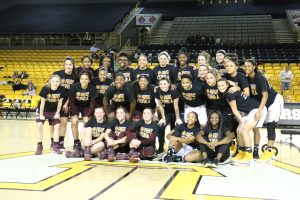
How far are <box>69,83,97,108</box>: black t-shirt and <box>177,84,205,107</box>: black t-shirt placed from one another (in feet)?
4.92

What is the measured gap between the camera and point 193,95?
6.31 meters

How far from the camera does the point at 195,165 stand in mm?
5766

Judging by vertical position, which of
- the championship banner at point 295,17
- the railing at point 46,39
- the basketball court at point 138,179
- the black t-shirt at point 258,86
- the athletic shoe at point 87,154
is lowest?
the basketball court at point 138,179

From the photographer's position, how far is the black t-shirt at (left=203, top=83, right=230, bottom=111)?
6.13 m

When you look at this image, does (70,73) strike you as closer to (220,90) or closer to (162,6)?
(220,90)

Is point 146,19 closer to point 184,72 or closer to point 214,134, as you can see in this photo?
point 184,72

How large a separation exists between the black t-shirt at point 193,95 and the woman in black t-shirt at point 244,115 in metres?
0.41

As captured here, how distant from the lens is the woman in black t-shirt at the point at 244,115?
233 inches

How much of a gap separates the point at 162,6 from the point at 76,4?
18.4ft

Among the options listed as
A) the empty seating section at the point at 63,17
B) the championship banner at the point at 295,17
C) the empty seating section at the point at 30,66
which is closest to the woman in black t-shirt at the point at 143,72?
the empty seating section at the point at 30,66

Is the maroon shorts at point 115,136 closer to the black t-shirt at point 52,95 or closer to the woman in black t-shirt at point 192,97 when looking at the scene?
the woman in black t-shirt at point 192,97

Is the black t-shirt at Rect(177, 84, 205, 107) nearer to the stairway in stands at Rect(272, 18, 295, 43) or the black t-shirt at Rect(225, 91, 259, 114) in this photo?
the black t-shirt at Rect(225, 91, 259, 114)

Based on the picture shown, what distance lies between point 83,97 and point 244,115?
8.86 ft

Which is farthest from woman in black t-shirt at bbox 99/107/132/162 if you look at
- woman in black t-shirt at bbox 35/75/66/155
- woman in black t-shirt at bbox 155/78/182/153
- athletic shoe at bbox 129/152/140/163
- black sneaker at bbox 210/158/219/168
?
black sneaker at bbox 210/158/219/168
